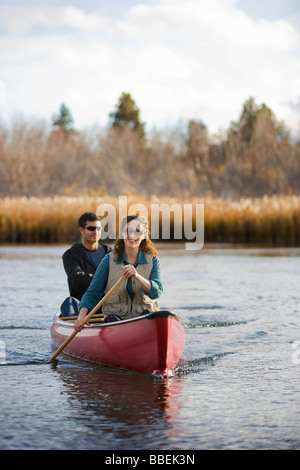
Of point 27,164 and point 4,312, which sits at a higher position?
point 27,164

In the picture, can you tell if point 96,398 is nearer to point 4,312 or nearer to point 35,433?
point 35,433

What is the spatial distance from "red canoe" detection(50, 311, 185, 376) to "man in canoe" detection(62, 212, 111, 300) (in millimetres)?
732

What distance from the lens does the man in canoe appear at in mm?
6625

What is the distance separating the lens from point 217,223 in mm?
19156

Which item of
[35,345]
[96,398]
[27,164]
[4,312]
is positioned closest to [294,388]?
[96,398]

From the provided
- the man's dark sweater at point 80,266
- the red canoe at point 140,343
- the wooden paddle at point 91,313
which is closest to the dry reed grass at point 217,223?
the man's dark sweater at point 80,266

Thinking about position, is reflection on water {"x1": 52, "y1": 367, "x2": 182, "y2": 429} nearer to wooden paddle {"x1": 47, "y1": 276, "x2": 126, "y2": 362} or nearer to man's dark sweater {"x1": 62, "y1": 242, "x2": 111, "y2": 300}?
wooden paddle {"x1": 47, "y1": 276, "x2": 126, "y2": 362}

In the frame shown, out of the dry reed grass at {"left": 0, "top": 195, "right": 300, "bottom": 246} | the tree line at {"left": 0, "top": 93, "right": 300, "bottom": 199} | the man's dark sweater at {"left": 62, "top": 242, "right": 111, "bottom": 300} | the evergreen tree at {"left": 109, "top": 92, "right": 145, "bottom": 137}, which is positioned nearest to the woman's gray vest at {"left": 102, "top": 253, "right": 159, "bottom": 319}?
the man's dark sweater at {"left": 62, "top": 242, "right": 111, "bottom": 300}

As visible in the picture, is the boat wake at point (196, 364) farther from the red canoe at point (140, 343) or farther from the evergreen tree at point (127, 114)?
the evergreen tree at point (127, 114)

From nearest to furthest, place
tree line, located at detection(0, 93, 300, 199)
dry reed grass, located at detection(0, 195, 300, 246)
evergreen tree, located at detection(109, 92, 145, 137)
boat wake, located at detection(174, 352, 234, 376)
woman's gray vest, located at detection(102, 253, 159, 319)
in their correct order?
1. woman's gray vest, located at detection(102, 253, 159, 319)
2. boat wake, located at detection(174, 352, 234, 376)
3. dry reed grass, located at detection(0, 195, 300, 246)
4. tree line, located at detection(0, 93, 300, 199)
5. evergreen tree, located at detection(109, 92, 145, 137)

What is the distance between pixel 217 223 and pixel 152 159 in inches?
1124
